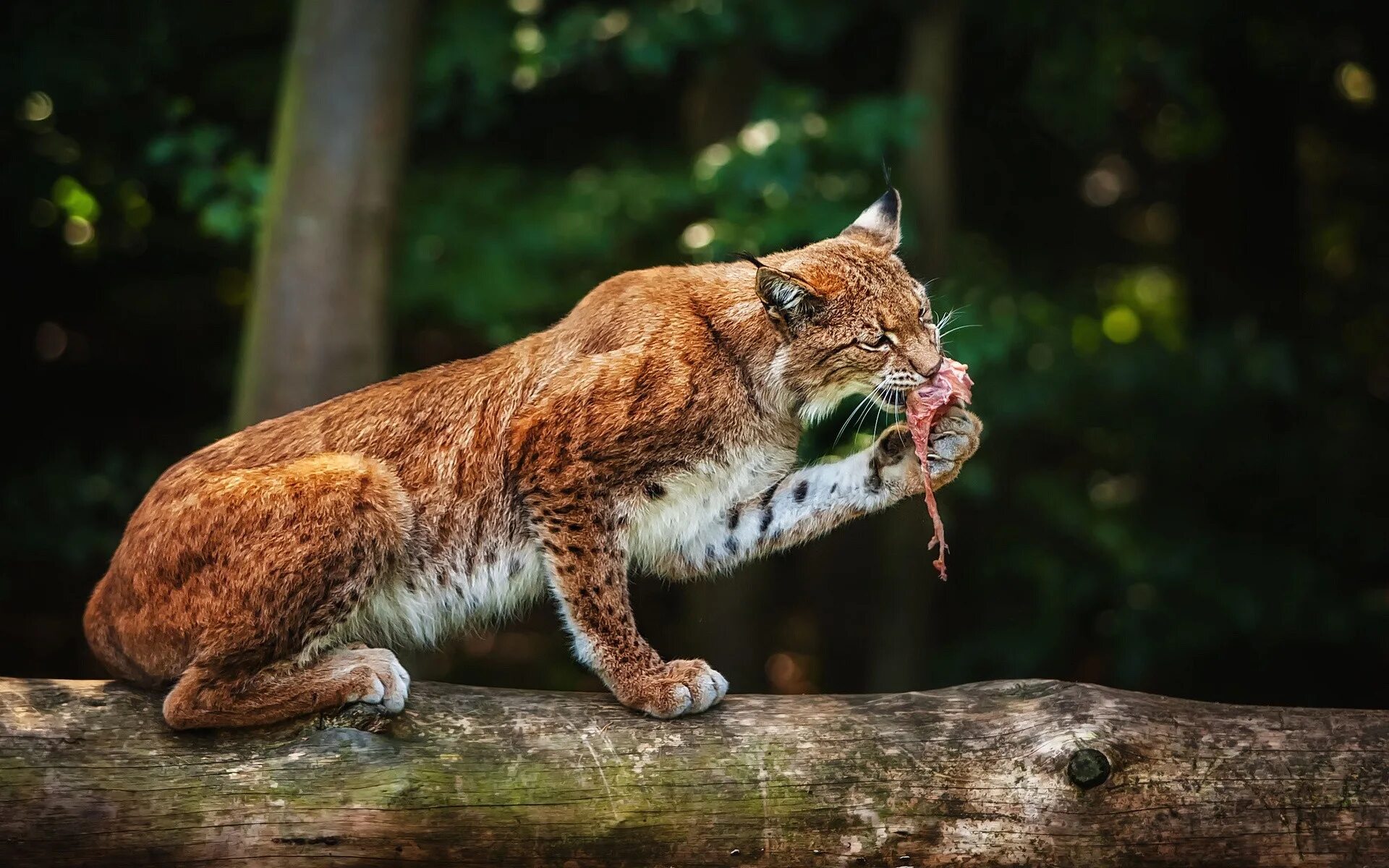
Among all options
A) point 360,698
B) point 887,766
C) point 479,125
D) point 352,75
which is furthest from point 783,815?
point 479,125

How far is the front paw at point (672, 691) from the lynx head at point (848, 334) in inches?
40.4

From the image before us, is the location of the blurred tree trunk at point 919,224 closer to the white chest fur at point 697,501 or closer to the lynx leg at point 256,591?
the white chest fur at point 697,501

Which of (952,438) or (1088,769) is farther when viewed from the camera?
(952,438)

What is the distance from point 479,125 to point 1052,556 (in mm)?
4410

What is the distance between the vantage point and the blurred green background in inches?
293

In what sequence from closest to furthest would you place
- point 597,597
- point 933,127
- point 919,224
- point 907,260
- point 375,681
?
point 375,681, point 597,597, point 907,260, point 919,224, point 933,127

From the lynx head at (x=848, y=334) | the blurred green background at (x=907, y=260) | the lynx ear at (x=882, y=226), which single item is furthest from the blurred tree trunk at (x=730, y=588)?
the lynx head at (x=848, y=334)

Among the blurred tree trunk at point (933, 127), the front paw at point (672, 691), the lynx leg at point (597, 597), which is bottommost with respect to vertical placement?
the front paw at point (672, 691)

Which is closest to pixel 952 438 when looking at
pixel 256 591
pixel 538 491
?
pixel 538 491

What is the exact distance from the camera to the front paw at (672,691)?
402 centimetres

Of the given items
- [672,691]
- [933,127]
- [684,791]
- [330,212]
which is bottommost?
[684,791]

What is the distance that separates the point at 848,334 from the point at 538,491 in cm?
113

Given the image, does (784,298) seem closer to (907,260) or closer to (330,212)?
(907,260)

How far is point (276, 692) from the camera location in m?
3.90
